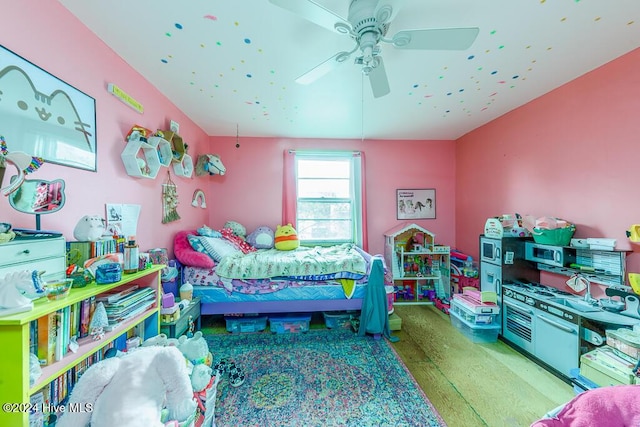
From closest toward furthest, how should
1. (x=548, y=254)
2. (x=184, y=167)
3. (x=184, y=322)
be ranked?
(x=184, y=322)
(x=548, y=254)
(x=184, y=167)

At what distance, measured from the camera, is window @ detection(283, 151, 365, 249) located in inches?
139

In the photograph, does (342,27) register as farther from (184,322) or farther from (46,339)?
(184,322)

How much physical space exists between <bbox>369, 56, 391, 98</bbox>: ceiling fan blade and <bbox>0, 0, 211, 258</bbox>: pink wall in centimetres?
173

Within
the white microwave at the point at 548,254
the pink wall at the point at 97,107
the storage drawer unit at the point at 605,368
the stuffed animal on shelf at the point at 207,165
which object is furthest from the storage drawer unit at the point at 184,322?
the white microwave at the point at 548,254

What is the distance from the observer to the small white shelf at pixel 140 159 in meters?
1.69

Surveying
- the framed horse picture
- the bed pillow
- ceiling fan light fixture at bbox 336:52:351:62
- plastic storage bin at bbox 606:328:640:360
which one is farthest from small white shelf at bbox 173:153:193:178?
plastic storage bin at bbox 606:328:640:360

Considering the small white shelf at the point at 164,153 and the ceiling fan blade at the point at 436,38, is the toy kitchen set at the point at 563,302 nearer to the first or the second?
the ceiling fan blade at the point at 436,38

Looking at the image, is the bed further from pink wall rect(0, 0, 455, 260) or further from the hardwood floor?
the hardwood floor

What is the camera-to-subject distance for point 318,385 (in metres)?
1.69

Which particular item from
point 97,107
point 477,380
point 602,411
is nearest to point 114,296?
point 97,107

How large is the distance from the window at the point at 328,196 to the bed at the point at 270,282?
1170 millimetres

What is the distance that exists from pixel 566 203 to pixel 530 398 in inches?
→ 64.1

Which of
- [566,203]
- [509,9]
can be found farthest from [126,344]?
[566,203]

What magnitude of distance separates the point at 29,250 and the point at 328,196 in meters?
3.01
